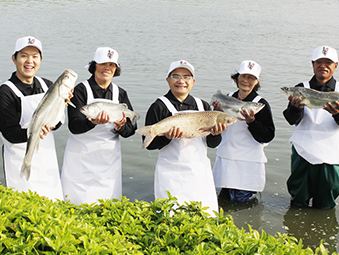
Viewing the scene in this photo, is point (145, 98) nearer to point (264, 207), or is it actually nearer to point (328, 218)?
point (264, 207)

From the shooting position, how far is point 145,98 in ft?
42.1

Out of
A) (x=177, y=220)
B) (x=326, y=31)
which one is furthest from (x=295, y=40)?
(x=177, y=220)

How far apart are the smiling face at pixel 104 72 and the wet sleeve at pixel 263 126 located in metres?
2.20

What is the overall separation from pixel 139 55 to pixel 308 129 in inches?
551

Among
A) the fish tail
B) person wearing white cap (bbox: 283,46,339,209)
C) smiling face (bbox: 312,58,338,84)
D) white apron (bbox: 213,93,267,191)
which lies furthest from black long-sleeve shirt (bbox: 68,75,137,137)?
smiling face (bbox: 312,58,338,84)

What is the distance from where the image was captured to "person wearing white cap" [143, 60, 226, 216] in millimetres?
5125

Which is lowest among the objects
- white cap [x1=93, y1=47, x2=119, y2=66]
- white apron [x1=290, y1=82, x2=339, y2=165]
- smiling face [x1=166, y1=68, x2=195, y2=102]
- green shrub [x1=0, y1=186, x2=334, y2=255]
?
green shrub [x1=0, y1=186, x2=334, y2=255]

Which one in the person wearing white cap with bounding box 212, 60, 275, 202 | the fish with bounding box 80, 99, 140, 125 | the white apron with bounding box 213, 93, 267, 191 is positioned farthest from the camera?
the white apron with bounding box 213, 93, 267, 191

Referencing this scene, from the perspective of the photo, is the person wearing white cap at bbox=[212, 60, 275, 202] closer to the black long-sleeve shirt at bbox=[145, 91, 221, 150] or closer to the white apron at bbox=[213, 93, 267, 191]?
the white apron at bbox=[213, 93, 267, 191]

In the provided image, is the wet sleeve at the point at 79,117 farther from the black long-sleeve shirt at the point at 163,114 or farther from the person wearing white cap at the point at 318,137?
the person wearing white cap at the point at 318,137

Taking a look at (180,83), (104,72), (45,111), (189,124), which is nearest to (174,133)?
(189,124)

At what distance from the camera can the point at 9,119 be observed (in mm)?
4801

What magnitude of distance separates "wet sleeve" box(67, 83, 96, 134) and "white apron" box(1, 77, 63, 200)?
15.0 inches

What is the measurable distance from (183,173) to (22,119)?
217 centimetres
